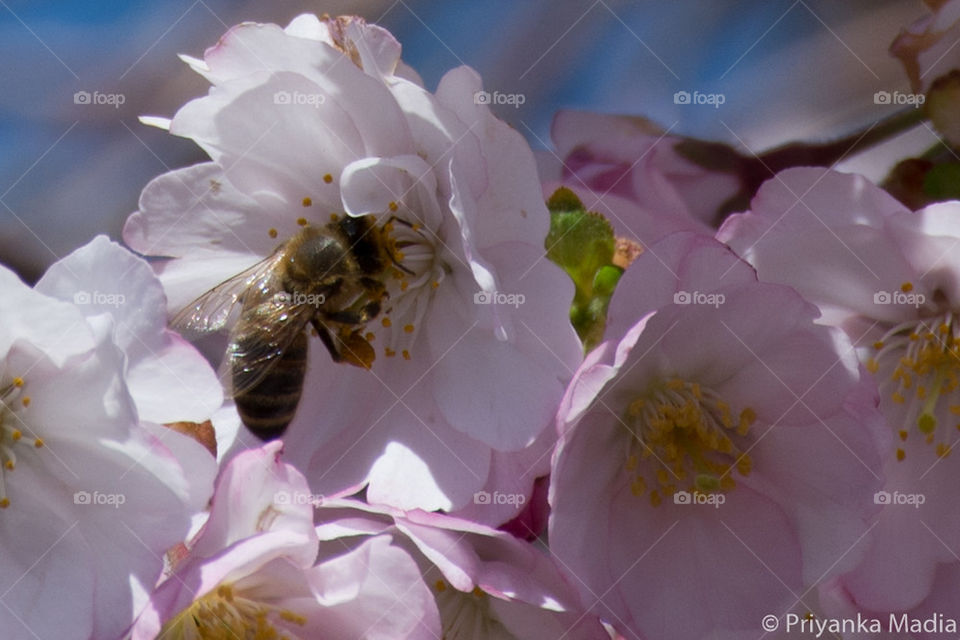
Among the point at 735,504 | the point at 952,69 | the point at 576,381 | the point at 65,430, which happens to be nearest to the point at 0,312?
the point at 65,430

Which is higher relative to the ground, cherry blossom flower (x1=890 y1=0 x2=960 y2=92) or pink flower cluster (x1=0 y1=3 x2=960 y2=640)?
cherry blossom flower (x1=890 y1=0 x2=960 y2=92)

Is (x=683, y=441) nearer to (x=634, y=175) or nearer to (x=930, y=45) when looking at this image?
(x=634, y=175)

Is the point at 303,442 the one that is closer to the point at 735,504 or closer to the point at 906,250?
the point at 735,504

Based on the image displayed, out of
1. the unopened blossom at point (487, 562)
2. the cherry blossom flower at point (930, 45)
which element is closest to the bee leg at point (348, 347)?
the unopened blossom at point (487, 562)

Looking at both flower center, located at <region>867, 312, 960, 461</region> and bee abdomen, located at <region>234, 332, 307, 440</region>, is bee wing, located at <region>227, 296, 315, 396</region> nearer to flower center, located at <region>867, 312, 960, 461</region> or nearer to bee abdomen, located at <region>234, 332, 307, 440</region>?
bee abdomen, located at <region>234, 332, 307, 440</region>

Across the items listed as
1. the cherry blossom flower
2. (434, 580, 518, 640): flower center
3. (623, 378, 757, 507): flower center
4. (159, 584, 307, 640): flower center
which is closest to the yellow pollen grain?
(159, 584, 307, 640): flower center

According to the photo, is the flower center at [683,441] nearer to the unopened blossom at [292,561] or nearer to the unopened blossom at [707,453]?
the unopened blossom at [707,453]
